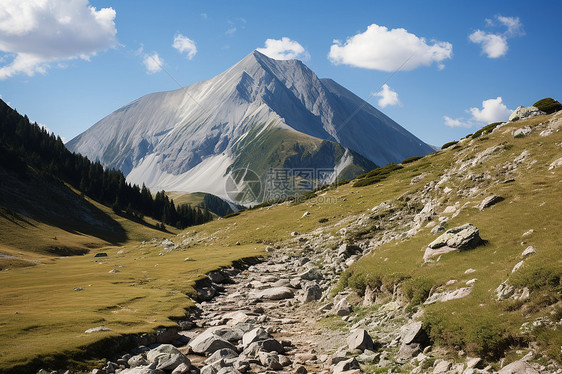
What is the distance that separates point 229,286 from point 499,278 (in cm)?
3061

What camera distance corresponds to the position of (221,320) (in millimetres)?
27094

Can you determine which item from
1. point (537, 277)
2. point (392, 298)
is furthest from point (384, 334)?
point (537, 277)

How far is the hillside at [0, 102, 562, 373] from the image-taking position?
47.6ft

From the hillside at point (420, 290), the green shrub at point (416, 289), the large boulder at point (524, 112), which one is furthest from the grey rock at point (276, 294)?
the large boulder at point (524, 112)

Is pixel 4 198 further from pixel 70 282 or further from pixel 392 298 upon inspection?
pixel 392 298

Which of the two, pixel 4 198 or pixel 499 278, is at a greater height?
pixel 4 198

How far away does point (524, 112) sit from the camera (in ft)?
245

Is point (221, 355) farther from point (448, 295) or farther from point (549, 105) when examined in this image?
point (549, 105)

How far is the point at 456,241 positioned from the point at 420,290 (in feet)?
18.7

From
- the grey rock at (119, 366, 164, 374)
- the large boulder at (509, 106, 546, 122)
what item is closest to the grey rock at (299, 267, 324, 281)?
the grey rock at (119, 366, 164, 374)

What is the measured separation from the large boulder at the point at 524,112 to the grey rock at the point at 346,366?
76.6 m

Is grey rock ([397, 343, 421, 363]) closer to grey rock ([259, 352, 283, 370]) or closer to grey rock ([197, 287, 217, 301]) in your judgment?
grey rock ([259, 352, 283, 370])

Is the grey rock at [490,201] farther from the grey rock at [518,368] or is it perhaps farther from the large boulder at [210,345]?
the large boulder at [210,345]

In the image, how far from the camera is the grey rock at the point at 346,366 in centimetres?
1602
